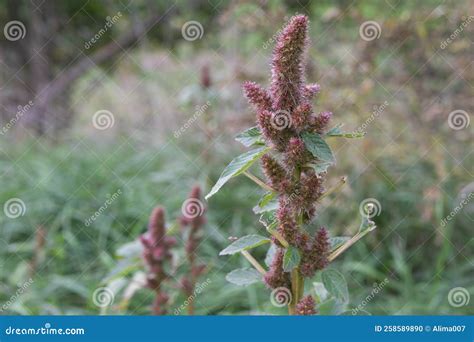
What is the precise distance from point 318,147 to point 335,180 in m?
2.40

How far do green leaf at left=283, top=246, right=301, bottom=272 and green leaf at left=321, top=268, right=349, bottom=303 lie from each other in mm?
71

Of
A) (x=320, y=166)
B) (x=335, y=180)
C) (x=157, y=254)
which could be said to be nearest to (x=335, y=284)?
(x=320, y=166)

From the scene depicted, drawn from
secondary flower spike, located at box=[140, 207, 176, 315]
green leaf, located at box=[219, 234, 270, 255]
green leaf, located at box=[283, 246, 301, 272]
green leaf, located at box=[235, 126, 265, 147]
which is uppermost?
green leaf, located at box=[235, 126, 265, 147]

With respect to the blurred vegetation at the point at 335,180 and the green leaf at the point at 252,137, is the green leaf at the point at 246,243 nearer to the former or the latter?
the green leaf at the point at 252,137

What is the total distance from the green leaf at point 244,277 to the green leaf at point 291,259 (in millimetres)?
118

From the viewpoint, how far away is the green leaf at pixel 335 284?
1078mm

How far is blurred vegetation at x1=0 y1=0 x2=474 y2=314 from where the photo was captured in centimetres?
288

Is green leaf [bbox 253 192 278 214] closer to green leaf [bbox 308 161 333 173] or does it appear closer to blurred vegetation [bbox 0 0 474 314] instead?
green leaf [bbox 308 161 333 173]

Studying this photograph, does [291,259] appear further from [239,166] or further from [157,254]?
[157,254]

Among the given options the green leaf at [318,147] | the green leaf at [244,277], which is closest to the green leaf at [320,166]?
the green leaf at [318,147]

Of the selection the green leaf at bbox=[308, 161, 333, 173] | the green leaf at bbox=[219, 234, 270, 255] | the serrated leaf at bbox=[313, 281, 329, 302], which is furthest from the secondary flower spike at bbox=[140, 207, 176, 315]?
the green leaf at bbox=[308, 161, 333, 173]

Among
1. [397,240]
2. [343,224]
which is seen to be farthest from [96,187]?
[397,240]

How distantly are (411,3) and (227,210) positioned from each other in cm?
170

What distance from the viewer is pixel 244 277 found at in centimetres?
117
